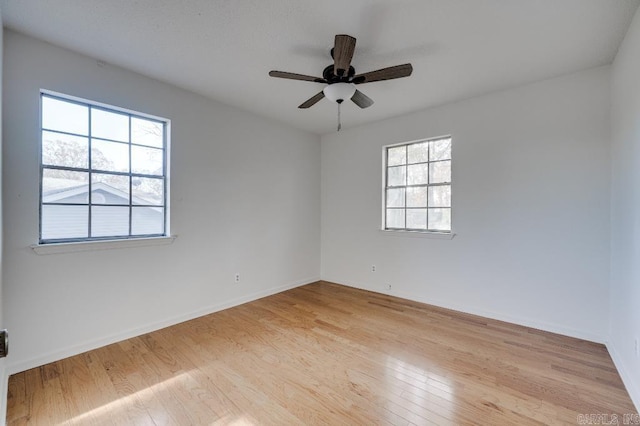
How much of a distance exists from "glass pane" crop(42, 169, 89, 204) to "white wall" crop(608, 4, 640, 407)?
4.47 m

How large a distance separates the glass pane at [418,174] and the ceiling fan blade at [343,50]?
2186 millimetres

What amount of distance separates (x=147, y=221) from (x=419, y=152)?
3.60 m

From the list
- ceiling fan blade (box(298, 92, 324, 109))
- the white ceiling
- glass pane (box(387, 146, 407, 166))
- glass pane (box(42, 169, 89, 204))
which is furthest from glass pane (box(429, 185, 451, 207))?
glass pane (box(42, 169, 89, 204))

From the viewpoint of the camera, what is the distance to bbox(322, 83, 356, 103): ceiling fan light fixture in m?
2.38

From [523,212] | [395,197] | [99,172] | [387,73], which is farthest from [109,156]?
[523,212]

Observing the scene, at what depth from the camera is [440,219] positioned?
146 inches

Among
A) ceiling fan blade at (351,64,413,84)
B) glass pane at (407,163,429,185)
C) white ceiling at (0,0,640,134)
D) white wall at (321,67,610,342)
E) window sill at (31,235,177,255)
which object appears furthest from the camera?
glass pane at (407,163,429,185)

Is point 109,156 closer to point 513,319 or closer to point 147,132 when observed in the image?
point 147,132

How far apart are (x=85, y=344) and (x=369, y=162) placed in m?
4.02

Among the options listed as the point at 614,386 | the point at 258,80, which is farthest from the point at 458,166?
the point at 258,80

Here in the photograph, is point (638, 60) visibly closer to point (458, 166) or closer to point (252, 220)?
point (458, 166)

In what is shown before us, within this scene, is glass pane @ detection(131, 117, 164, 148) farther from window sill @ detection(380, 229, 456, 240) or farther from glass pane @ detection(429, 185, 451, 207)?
glass pane @ detection(429, 185, 451, 207)

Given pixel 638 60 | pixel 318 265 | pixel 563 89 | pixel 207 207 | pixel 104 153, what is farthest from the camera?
pixel 318 265

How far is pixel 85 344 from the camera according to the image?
2457 mm
